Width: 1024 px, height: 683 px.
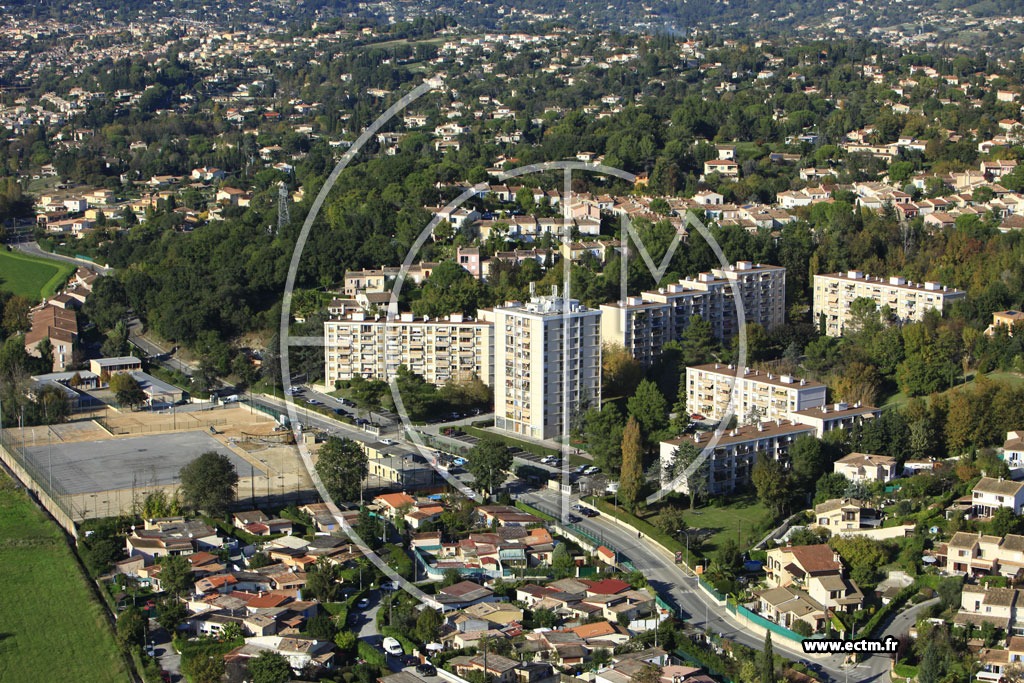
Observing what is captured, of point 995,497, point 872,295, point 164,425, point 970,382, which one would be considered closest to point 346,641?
point 995,497

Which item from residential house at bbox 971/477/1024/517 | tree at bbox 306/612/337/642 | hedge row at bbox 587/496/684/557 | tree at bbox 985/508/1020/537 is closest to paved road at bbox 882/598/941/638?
tree at bbox 985/508/1020/537

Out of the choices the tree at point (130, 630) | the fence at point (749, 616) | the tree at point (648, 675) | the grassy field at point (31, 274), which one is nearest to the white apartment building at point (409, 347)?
the fence at point (749, 616)

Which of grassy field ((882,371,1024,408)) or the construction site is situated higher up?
grassy field ((882,371,1024,408))

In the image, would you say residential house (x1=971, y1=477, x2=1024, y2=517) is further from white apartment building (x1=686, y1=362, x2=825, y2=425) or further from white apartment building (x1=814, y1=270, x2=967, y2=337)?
white apartment building (x1=814, y1=270, x2=967, y2=337)

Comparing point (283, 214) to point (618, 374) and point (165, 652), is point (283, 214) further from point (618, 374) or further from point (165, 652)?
point (165, 652)

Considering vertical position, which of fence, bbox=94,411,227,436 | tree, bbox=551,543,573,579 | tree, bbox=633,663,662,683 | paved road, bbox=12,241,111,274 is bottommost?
tree, bbox=633,663,662,683

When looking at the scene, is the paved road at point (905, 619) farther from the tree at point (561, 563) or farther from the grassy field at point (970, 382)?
the grassy field at point (970, 382)
